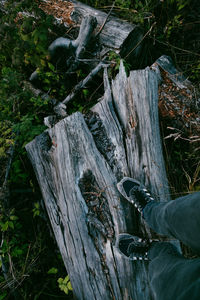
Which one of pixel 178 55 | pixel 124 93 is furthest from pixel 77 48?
pixel 178 55

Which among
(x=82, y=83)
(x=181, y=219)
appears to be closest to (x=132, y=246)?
(x=181, y=219)

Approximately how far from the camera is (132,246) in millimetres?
2006

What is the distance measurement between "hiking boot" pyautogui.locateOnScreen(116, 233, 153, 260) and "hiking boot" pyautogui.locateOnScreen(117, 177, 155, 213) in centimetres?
31

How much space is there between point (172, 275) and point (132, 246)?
57 centimetres

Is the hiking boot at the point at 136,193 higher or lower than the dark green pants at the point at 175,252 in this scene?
higher

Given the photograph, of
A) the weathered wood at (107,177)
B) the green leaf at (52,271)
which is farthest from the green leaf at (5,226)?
the green leaf at (52,271)

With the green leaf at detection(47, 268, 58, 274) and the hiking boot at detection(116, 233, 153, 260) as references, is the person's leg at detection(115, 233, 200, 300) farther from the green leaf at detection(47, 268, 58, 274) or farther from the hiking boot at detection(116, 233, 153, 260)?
the green leaf at detection(47, 268, 58, 274)

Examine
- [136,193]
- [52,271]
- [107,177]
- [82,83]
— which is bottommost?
[52,271]

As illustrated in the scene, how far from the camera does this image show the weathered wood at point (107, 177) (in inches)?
82.1

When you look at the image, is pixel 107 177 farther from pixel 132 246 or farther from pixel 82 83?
pixel 82 83

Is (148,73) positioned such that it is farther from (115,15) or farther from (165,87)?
(115,15)

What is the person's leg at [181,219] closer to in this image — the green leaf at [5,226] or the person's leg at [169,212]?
the person's leg at [169,212]

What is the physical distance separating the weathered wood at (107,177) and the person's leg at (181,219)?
33 centimetres

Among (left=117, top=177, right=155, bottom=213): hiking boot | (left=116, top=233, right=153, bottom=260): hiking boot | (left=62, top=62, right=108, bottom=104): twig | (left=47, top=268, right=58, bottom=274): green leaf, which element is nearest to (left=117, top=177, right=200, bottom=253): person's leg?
(left=117, top=177, right=155, bottom=213): hiking boot
